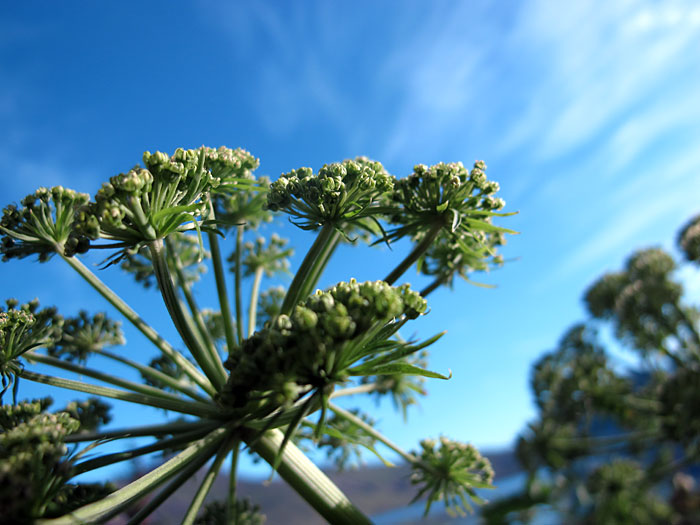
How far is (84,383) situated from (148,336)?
69 centimetres

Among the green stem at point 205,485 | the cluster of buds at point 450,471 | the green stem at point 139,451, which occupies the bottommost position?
the cluster of buds at point 450,471

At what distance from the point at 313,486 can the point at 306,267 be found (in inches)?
68.5

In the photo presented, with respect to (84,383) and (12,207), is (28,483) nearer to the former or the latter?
(84,383)

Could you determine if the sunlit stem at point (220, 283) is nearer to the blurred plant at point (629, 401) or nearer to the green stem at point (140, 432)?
the green stem at point (140, 432)

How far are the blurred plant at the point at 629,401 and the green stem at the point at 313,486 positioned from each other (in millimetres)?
12437

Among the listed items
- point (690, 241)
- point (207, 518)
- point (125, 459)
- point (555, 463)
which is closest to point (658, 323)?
point (690, 241)

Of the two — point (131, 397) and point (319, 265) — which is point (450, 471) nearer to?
point (319, 265)

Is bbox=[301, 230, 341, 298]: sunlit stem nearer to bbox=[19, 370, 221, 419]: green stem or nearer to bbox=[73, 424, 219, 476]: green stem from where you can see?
bbox=[19, 370, 221, 419]: green stem

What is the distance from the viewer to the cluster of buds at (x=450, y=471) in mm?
4512

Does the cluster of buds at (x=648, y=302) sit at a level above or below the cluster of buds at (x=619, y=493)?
above

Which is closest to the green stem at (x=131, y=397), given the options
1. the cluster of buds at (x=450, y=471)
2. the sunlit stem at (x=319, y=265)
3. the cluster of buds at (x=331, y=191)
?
the sunlit stem at (x=319, y=265)

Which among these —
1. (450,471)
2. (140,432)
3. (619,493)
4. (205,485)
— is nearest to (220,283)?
(140,432)

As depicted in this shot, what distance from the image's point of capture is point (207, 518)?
14.6 feet

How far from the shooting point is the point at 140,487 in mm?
2984
